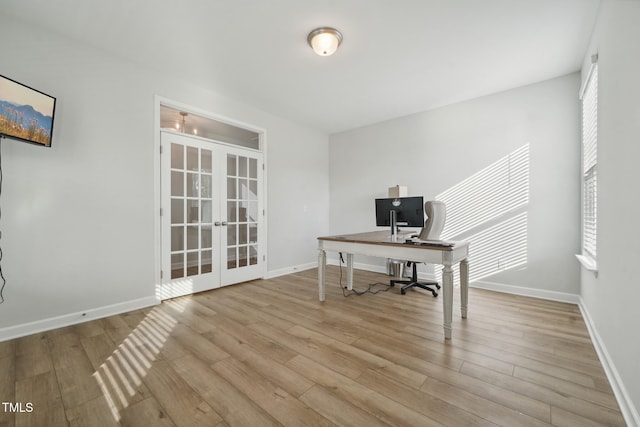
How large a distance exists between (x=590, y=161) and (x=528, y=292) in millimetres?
1705

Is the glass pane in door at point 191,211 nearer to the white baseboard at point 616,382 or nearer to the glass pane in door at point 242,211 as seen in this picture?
the glass pane in door at point 242,211

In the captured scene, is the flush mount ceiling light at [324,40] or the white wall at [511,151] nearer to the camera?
the flush mount ceiling light at [324,40]

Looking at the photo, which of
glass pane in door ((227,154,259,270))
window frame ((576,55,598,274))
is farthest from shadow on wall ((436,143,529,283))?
glass pane in door ((227,154,259,270))

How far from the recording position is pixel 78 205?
2488mm

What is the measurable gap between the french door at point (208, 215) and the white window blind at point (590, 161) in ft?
12.6

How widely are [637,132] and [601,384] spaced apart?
146cm

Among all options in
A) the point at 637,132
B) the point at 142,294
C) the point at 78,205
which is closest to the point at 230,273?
the point at 142,294

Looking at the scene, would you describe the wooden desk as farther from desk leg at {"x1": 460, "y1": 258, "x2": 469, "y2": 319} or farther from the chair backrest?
the chair backrest

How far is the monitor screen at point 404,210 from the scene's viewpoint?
9.87 ft

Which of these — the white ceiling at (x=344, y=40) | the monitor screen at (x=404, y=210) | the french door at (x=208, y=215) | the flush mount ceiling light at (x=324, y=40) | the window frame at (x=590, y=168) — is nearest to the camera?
the white ceiling at (x=344, y=40)

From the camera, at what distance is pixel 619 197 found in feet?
4.98

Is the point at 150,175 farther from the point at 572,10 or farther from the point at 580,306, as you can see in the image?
the point at 580,306

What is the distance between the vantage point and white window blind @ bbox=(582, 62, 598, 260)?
7.35 feet

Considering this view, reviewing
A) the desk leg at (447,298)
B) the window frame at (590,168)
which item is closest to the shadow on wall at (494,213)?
the window frame at (590,168)
